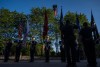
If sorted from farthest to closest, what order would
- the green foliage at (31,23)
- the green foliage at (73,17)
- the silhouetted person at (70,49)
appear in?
the green foliage at (73,17) → the green foliage at (31,23) → the silhouetted person at (70,49)

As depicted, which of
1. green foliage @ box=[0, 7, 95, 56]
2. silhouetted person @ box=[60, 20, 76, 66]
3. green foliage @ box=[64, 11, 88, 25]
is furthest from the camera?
green foliage @ box=[64, 11, 88, 25]

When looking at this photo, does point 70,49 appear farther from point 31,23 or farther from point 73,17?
point 73,17

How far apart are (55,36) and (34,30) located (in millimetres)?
5078

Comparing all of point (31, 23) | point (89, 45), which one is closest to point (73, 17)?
point (31, 23)

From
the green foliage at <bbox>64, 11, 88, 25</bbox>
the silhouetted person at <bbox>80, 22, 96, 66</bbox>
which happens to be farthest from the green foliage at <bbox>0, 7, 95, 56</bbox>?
the silhouetted person at <bbox>80, 22, 96, 66</bbox>

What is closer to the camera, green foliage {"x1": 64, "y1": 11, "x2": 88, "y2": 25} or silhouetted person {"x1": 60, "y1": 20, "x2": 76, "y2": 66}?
silhouetted person {"x1": 60, "y1": 20, "x2": 76, "y2": 66}

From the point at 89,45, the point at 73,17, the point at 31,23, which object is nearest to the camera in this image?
the point at 89,45

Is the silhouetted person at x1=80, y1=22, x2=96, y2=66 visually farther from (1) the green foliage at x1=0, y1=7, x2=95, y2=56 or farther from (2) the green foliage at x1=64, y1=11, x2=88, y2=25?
(2) the green foliage at x1=64, y1=11, x2=88, y2=25

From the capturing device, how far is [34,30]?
5134 centimetres

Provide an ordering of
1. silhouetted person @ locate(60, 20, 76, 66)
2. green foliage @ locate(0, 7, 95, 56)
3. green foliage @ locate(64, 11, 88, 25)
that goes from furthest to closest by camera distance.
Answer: green foliage @ locate(64, 11, 88, 25) < green foliage @ locate(0, 7, 95, 56) < silhouetted person @ locate(60, 20, 76, 66)

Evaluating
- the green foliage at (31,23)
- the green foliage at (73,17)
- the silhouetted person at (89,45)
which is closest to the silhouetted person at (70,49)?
the silhouetted person at (89,45)

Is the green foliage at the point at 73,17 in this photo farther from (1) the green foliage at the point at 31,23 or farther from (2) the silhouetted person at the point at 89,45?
(2) the silhouetted person at the point at 89,45

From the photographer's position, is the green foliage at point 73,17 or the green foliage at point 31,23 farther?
the green foliage at point 73,17

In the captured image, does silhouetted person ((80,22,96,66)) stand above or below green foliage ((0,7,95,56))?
below
